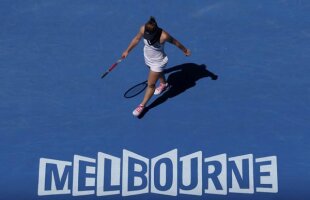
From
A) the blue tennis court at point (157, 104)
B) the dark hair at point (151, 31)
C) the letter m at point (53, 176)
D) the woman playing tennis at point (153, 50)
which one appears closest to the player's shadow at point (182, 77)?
the blue tennis court at point (157, 104)

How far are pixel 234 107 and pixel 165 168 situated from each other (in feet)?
5.90

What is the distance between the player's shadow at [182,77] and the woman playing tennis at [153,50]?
0.34 m

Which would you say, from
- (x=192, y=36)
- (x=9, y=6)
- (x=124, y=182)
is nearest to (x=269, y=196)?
(x=124, y=182)

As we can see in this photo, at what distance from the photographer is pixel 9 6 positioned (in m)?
10.3

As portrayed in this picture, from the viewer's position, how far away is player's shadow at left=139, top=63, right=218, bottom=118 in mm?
9172

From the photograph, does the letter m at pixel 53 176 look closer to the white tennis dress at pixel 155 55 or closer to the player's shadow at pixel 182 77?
the player's shadow at pixel 182 77

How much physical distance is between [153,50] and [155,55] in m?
0.12

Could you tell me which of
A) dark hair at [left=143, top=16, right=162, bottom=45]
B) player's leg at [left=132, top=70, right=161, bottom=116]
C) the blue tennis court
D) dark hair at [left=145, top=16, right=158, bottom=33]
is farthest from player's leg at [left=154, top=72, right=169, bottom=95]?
dark hair at [left=145, top=16, right=158, bottom=33]

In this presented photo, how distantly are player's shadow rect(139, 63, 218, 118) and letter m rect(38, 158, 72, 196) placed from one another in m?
2.09

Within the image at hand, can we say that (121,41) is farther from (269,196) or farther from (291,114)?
(269,196)

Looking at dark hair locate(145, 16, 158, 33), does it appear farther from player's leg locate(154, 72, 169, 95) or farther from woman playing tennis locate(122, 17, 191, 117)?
player's leg locate(154, 72, 169, 95)

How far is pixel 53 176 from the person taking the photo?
8.19 m

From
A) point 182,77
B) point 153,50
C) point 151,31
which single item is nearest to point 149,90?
point 153,50

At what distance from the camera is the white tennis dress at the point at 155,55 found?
779cm
